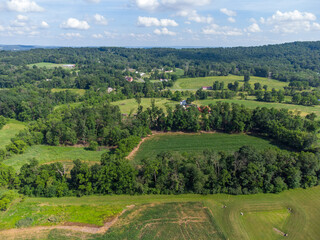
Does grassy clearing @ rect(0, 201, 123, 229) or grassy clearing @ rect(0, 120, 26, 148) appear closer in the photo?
grassy clearing @ rect(0, 201, 123, 229)

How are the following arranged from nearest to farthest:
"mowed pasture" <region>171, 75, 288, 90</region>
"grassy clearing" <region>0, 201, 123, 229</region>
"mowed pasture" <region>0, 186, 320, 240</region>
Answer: "mowed pasture" <region>0, 186, 320, 240</region> < "grassy clearing" <region>0, 201, 123, 229</region> < "mowed pasture" <region>171, 75, 288, 90</region>

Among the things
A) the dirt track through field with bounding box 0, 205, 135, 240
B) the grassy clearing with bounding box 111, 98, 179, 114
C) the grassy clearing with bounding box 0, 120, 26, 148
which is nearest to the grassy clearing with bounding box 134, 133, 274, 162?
the dirt track through field with bounding box 0, 205, 135, 240

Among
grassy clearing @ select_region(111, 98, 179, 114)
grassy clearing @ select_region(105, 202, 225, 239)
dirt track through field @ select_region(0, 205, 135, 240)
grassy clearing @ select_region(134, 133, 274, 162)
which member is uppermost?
grassy clearing @ select_region(111, 98, 179, 114)

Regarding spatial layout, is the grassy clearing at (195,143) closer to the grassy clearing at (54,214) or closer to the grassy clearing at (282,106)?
the grassy clearing at (54,214)

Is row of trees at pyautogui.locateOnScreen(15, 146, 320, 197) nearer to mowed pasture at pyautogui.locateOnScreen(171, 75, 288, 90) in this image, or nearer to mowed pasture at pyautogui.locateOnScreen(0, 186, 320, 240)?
mowed pasture at pyautogui.locateOnScreen(0, 186, 320, 240)

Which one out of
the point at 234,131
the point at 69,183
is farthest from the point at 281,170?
the point at 69,183

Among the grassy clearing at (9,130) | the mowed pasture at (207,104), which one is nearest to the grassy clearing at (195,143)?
the mowed pasture at (207,104)

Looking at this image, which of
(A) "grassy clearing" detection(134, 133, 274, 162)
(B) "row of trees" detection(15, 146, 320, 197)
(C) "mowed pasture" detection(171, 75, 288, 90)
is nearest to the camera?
(B) "row of trees" detection(15, 146, 320, 197)
